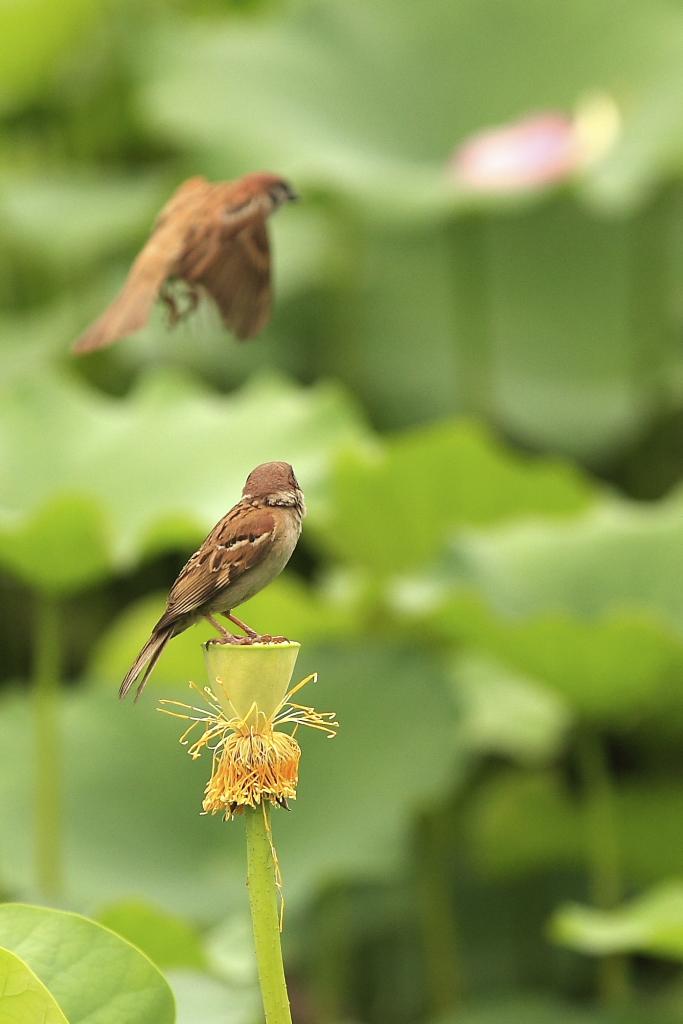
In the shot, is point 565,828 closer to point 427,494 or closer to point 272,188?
point 427,494

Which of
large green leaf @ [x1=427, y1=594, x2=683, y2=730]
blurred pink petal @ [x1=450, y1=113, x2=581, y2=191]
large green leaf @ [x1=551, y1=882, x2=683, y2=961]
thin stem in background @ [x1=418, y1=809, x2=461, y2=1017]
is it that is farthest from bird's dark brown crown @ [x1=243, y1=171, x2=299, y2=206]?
blurred pink petal @ [x1=450, y1=113, x2=581, y2=191]

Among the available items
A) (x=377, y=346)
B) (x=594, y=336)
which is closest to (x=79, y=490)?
(x=377, y=346)

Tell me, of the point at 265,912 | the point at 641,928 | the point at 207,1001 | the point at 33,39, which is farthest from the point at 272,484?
the point at 33,39

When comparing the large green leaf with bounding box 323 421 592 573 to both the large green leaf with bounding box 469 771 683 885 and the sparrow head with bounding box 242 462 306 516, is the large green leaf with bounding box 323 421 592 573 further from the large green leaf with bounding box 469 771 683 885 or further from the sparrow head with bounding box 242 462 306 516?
the sparrow head with bounding box 242 462 306 516

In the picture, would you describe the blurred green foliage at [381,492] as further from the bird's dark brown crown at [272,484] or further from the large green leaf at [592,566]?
the bird's dark brown crown at [272,484]

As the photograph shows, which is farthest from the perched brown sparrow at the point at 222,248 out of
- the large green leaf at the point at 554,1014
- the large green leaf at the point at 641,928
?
the large green leaf at the point at 554,1014

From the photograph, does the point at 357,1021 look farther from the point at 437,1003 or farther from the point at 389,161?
the point at 389,161
